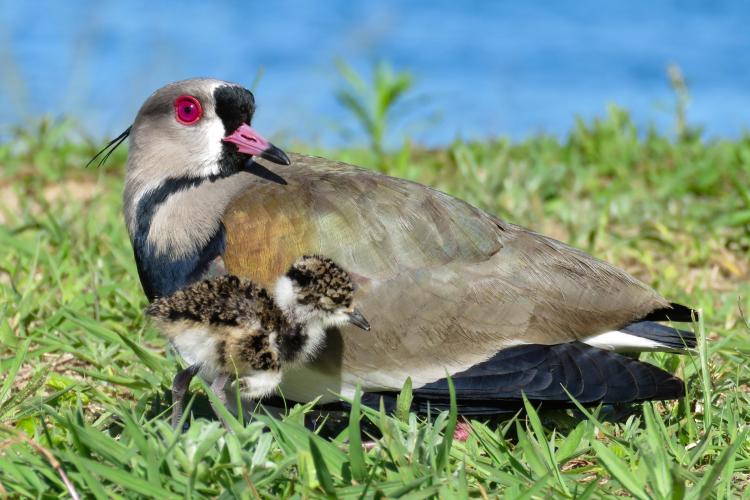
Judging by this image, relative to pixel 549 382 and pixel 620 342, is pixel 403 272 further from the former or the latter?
pixel 620 342

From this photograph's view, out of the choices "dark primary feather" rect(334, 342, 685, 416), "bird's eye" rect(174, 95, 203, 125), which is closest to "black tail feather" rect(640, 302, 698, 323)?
"dark primary feather" rect(334, 342, 685, 416)

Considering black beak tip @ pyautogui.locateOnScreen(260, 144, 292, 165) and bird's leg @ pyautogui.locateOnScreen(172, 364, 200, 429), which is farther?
black beak tip @ pyautogui.locateOnScreen(260, 144, 292, 165)

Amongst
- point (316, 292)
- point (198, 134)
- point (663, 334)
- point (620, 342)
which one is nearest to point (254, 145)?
point (198, 134)

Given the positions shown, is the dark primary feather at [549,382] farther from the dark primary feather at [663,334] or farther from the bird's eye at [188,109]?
the bird's eye at [188,109]

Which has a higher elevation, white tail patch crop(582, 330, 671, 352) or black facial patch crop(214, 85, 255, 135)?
black facial patch crop(214, 85, 255, 135)

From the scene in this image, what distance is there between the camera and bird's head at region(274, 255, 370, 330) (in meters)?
3.25

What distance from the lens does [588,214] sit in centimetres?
590

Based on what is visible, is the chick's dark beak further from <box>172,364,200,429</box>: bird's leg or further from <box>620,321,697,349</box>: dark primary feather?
<box>620,321,697,349</box>: dark primary feather

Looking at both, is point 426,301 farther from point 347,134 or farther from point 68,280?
point 347,134

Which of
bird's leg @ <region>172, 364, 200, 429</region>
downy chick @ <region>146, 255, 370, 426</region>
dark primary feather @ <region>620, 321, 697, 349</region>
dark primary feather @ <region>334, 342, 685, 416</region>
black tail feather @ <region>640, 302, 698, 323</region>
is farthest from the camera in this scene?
black tail feather @ <region>640, 302, 698, 323</region>

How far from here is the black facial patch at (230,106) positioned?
12.9 feet

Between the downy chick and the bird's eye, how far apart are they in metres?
0.92

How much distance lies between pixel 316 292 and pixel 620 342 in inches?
49.2

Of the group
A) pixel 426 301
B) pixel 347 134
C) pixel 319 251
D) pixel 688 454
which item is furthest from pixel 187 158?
pixel 347 134
